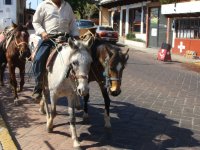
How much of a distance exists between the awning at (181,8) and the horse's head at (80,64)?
746 inches

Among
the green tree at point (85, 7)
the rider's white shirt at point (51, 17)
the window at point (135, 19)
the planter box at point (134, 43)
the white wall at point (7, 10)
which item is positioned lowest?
the planter box at point (134, 43)

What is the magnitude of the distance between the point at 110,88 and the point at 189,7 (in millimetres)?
19554

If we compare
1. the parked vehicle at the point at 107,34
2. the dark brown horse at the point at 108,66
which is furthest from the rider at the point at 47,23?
the parked vehicle at the point at 107,34

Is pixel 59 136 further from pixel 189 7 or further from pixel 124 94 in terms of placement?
pixel 189 7

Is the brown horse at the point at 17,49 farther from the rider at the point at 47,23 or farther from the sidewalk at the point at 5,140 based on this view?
the sidewalk at the point at 5,140

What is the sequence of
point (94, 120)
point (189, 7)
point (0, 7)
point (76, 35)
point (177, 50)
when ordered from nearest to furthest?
point (76, 35) < point (94, 120) < point (189, 7) < point (177, 50) < point (0, 7)

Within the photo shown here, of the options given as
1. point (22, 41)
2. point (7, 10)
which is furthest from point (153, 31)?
point (7, 10)

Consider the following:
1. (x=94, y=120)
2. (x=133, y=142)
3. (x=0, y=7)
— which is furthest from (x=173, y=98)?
(x=0, y=7)

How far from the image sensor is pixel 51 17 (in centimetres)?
690

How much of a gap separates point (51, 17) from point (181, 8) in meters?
19.8

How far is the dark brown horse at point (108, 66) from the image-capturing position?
241 inches

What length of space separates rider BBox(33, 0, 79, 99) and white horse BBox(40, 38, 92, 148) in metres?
0.30

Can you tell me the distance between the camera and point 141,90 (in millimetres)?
11570

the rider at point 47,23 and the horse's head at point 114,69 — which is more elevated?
the rider at point 47,23
